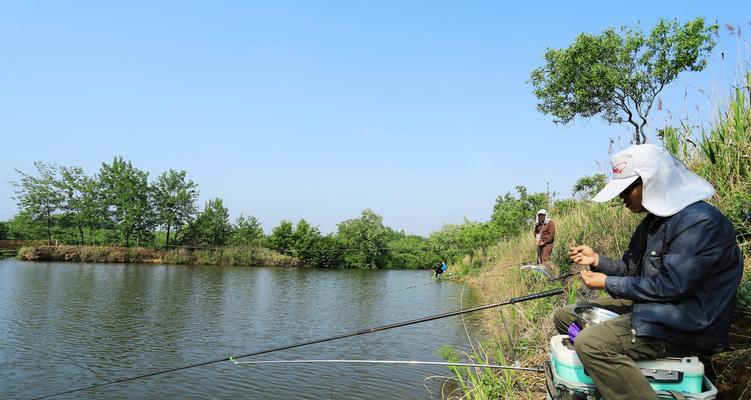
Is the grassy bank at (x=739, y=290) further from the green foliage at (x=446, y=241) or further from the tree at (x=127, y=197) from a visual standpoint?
the tree at (x=127, y=197)

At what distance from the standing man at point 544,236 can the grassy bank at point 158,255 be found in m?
35.7

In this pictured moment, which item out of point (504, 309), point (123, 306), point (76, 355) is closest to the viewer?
point (504, 309)

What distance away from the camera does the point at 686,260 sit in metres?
2.36

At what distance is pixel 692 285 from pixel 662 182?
55 centimetres

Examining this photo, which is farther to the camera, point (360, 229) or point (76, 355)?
point (360, 229)

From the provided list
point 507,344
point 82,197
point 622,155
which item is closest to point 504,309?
point 507,344

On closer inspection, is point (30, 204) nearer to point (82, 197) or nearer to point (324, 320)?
point (82, 197)

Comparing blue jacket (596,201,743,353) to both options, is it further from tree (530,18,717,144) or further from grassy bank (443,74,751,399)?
tree (530,18,717,144)

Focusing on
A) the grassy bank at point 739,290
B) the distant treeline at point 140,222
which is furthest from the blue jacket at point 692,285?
the distant treeline at point 140,222

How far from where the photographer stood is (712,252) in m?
2.36

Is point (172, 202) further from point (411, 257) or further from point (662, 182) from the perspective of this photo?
point (662, 182)

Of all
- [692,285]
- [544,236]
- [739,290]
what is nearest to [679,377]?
[692,285]

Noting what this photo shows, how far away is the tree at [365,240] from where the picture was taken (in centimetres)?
5314

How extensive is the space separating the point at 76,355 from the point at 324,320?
6.42 metres
